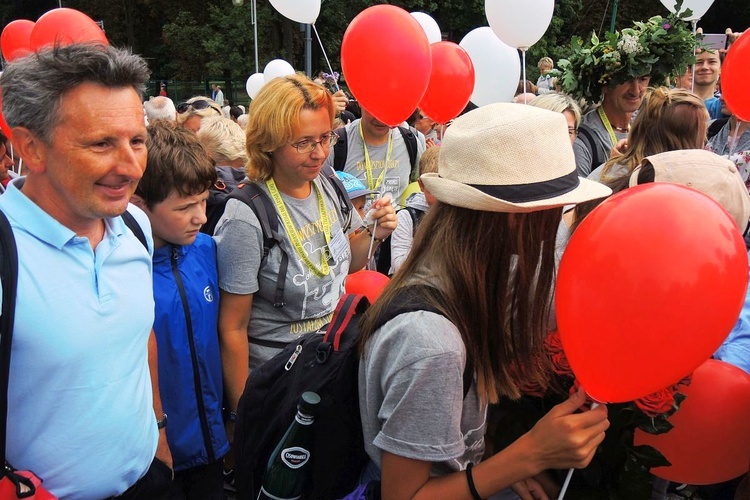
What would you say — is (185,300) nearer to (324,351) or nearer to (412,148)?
(324,351)

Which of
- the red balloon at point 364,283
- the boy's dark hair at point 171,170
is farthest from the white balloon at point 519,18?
the boy's dark hair at point 171,170

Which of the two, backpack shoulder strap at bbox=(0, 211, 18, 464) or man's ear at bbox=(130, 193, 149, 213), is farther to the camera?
man's ear at bbox=(130, 193, 149, 213)

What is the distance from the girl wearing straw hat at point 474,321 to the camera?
123 centimetres

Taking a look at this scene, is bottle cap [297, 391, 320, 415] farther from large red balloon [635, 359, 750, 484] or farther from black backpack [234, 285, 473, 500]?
large red balloon [635, 359, 750, 484]

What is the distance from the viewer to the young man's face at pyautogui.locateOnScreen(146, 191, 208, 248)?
7.14 feet

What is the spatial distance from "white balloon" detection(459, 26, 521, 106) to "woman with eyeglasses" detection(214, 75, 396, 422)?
4.12 m

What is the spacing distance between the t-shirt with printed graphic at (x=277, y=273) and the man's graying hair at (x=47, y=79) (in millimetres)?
797

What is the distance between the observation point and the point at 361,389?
4.64 feet

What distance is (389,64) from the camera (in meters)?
3.41

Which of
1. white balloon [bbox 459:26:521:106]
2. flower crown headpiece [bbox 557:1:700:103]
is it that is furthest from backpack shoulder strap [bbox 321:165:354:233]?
white balloon [bbox 459:26:521:106]

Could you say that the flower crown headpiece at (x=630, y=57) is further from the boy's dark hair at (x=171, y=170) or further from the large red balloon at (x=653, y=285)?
the large red balloon at (x=653, y=285)

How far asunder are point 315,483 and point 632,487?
775 millimetres

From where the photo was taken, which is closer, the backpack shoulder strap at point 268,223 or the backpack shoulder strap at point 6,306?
the backpack shoulder strap at point 6,306

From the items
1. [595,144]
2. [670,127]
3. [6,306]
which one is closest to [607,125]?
[595,144]
